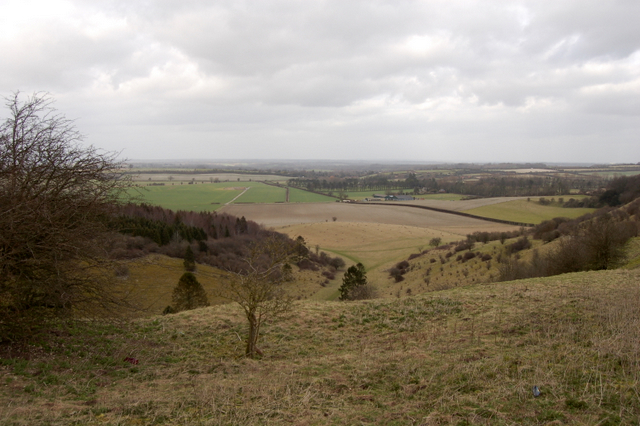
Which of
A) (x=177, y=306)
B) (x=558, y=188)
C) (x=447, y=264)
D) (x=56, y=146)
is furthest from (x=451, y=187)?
(x=56, y=146)

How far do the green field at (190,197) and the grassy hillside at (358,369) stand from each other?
225ft

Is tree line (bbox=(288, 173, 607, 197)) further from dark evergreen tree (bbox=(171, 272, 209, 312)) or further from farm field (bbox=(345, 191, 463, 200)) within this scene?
dark evergreen tree (bbox=(171, 272, 209, 312))

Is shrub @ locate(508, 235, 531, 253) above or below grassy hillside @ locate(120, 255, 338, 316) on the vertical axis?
above

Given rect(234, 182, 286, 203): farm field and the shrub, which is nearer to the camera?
the shrub

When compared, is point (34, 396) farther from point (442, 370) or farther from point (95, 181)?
point (442, 370)

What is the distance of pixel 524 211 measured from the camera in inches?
3078

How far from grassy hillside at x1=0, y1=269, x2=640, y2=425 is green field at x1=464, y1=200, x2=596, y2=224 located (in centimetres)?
6633

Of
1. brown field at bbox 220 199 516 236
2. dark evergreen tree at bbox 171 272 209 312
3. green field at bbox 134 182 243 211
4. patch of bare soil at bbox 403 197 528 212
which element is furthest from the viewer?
patch of bare soil at bbox 403 197 528 212

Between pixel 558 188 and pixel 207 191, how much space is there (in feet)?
342

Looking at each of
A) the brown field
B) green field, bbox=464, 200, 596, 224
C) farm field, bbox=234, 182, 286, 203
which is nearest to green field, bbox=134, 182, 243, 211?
farm field, bbox=234, 182, 286, 203

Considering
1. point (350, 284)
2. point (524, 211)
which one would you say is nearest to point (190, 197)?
point (350, 284)

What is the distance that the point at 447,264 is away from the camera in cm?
4116

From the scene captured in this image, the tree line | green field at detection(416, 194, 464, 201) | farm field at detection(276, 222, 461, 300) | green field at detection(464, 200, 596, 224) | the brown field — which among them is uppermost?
the tree line

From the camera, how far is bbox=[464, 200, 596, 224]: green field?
231ft
